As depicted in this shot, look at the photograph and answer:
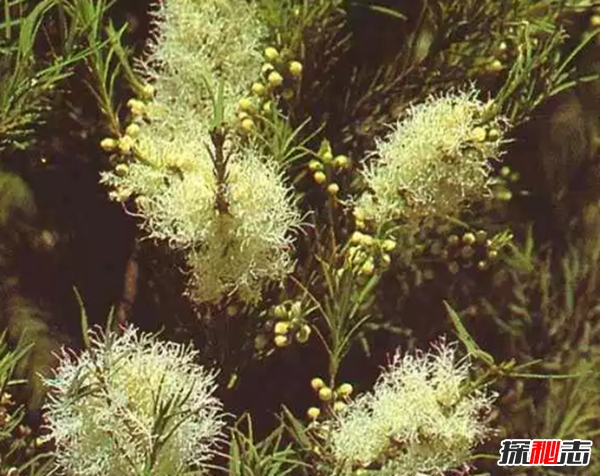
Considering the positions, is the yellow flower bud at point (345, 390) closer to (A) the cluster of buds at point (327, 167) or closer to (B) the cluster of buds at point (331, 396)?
(B) the cluster of buds at point (331, 396)

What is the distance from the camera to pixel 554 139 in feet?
2.43

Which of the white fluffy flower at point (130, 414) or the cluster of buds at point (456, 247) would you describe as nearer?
the white fluffy flower at point (130, 414)

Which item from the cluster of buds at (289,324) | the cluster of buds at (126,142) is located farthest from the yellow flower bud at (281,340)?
the cluster of buds at (126,142)

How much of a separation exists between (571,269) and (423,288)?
0.31ft

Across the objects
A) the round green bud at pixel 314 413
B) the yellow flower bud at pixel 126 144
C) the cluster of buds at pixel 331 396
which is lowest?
the round green bud at pixel 314 413

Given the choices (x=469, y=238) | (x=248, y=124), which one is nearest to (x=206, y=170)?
(x=248, y=124)

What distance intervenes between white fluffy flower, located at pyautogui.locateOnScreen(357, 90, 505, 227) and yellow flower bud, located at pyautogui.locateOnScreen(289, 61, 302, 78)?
0.20 ft

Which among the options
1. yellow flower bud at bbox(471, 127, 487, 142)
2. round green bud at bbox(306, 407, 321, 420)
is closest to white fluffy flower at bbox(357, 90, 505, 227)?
yellow flower bud at bbox(471, 127, 487, 142)

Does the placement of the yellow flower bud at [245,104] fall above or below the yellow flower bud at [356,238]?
above

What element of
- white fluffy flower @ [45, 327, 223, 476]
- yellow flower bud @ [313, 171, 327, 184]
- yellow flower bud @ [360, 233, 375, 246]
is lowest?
white fluffy flower @ [45, 327, 223, 476]

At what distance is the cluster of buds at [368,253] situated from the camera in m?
0.63

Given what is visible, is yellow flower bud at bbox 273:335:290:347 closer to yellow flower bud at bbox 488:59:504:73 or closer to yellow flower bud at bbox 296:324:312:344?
yellow flower bud at bbox 296:324:312:344

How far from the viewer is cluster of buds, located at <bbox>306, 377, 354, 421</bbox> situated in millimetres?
630

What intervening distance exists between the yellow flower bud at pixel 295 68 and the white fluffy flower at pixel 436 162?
6cm
